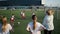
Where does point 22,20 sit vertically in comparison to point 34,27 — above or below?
above

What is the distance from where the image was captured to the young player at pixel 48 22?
19.5ft

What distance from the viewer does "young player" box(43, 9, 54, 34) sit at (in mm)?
5945

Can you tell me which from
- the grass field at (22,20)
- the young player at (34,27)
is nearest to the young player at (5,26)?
the grass field at (22,20)

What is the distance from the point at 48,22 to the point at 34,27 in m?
0.24

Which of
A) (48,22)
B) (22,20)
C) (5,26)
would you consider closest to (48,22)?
(48,22)

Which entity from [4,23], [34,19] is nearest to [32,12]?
[34,19]

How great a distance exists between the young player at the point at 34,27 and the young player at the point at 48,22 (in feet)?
0.24

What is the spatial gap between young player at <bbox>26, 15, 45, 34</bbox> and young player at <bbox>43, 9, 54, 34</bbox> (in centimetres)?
7

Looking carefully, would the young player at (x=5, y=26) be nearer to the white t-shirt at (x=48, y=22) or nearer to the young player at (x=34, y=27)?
the young player at (x=34, y=27)

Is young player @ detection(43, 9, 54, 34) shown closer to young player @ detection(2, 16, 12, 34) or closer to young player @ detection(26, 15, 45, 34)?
young player @ detection(26, 15, 45, 34)

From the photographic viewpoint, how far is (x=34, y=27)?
235 inches

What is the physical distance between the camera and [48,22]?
5.96m

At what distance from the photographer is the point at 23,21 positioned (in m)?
5.94

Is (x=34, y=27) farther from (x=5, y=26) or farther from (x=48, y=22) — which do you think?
(x=5, y=26)
